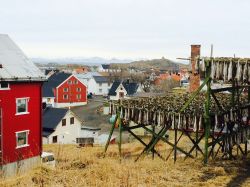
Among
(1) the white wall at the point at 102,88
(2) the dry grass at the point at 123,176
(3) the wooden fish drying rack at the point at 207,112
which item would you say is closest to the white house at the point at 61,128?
(3) the wooden fish drying rack at the point at 207,112

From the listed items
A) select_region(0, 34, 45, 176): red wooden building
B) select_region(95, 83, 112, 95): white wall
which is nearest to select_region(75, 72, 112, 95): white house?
select_region(95, 83, 112, 95): white wall

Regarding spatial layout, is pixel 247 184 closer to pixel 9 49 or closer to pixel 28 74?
pixel 28 74

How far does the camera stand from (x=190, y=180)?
1252cm

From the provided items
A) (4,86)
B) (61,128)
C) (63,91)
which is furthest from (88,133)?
(63,91)

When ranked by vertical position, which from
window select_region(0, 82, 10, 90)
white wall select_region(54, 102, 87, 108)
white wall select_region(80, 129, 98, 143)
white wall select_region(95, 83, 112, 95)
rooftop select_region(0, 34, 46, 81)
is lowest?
white wall select_region(80, 129, 98, 143)

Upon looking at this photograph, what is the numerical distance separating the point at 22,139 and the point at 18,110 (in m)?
2.48

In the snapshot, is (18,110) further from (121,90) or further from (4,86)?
(121,90)

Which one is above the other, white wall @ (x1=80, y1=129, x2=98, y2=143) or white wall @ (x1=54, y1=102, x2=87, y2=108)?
white wall @ (x1=54, y1=102, x2=87, y2=108)

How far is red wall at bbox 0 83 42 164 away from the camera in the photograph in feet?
86.1

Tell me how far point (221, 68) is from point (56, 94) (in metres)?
62.8

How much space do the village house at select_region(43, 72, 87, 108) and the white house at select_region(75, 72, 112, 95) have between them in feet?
74.4

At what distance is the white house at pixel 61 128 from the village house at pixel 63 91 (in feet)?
91.6

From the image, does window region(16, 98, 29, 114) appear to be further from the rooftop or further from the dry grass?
the dry grass

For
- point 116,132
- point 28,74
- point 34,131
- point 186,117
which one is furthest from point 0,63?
point 116,132
